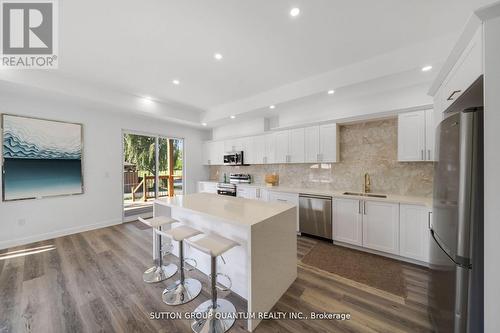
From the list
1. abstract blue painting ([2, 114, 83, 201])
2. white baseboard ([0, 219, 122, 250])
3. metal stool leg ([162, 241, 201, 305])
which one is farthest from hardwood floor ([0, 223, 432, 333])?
abstract blue painting ([2, 114, 83, 201])

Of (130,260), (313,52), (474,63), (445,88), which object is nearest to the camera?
(474,63)

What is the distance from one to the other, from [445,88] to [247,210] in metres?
2.08

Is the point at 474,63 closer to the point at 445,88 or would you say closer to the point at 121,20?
the point at 445,88

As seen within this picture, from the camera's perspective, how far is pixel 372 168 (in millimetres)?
3508

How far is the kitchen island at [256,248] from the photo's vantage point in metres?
1.66

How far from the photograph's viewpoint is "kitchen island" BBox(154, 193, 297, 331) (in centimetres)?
166

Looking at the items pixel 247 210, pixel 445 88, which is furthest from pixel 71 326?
pixel 445 88

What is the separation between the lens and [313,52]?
100.0 inches

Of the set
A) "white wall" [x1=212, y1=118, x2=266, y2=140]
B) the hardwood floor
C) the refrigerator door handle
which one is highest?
"white wall" [x1=212, y1=118, x2=266, y2=140]

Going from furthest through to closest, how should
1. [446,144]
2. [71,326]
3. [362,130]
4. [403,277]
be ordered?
[362,130]
[403,277]
[71,326]
[446,144]

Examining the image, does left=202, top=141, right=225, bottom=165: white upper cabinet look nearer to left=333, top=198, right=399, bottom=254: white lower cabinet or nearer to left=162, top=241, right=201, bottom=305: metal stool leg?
left=333, top=198, right=399, bottom=254: white lower cabinet

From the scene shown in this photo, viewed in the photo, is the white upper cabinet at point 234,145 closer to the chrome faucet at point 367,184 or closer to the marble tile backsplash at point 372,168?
the marble tile backsplash at point 372,168
